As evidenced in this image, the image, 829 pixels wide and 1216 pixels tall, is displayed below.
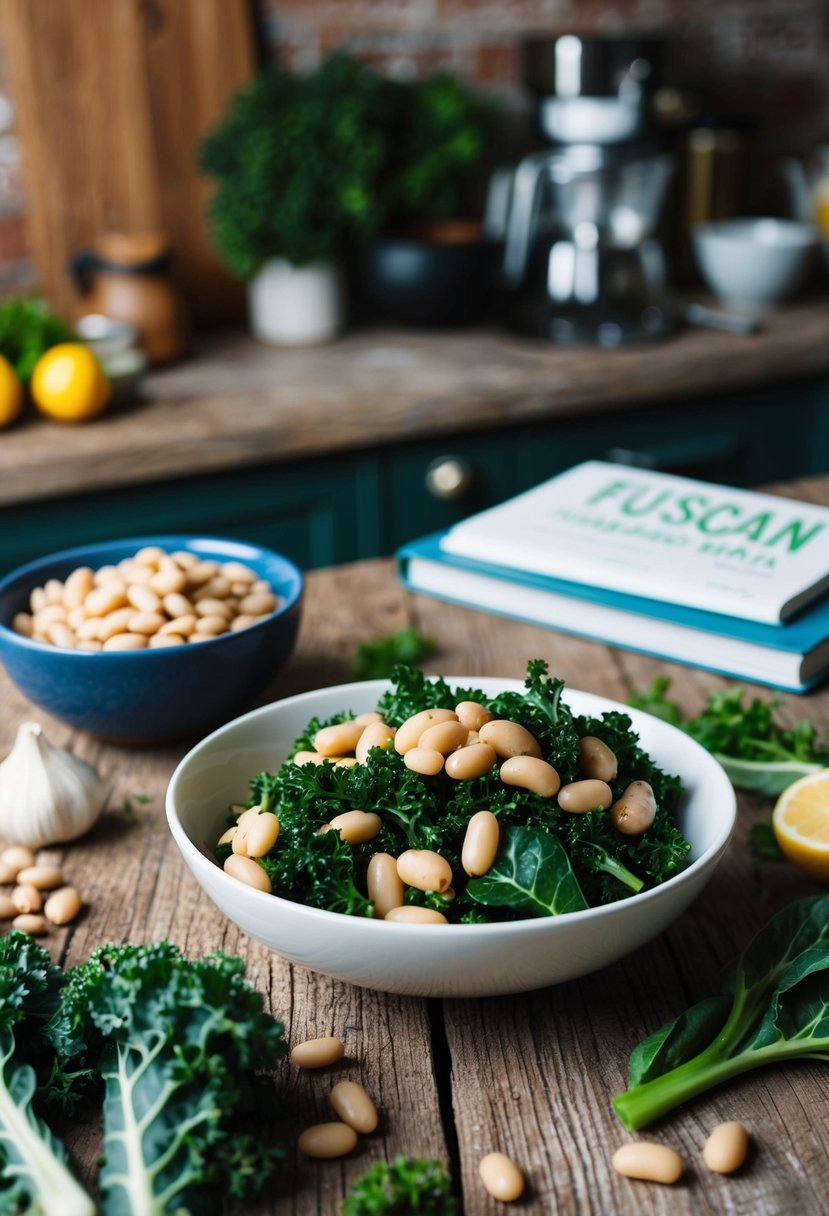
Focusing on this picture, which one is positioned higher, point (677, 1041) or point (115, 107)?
point (115, 107)

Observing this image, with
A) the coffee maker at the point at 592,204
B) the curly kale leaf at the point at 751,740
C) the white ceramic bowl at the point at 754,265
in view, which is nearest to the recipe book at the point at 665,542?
the curly kale leaf at the point at 751,740

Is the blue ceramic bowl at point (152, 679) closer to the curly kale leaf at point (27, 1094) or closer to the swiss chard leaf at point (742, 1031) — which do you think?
the curly kale leaf at point (27, 1094)

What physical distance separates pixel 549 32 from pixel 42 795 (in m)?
2.16

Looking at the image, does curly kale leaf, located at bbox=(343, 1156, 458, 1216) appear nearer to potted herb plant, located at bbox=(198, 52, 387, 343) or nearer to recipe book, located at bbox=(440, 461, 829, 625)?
recipe book, located at bbox=(440, 461, 829, 625)

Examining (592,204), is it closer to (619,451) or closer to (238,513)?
(619,451)

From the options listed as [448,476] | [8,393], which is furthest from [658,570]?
[8,393]

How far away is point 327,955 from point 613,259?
185cm

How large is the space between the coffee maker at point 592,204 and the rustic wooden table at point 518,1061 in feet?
4.99

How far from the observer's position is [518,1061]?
25.9 inches

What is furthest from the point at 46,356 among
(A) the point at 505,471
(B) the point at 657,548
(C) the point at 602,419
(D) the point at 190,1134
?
(D) the point at 190,1134

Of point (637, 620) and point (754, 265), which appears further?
point (754, 265)

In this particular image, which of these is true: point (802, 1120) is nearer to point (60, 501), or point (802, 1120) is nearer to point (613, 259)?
point (60, 501)

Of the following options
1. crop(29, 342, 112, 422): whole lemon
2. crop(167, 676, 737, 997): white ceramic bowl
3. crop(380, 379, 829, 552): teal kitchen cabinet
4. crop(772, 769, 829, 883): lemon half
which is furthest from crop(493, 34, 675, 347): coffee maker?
crop(167, 676, 737, 997): white ceramic bowl

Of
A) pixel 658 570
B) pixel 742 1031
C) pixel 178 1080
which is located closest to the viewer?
pixel 178 1080
